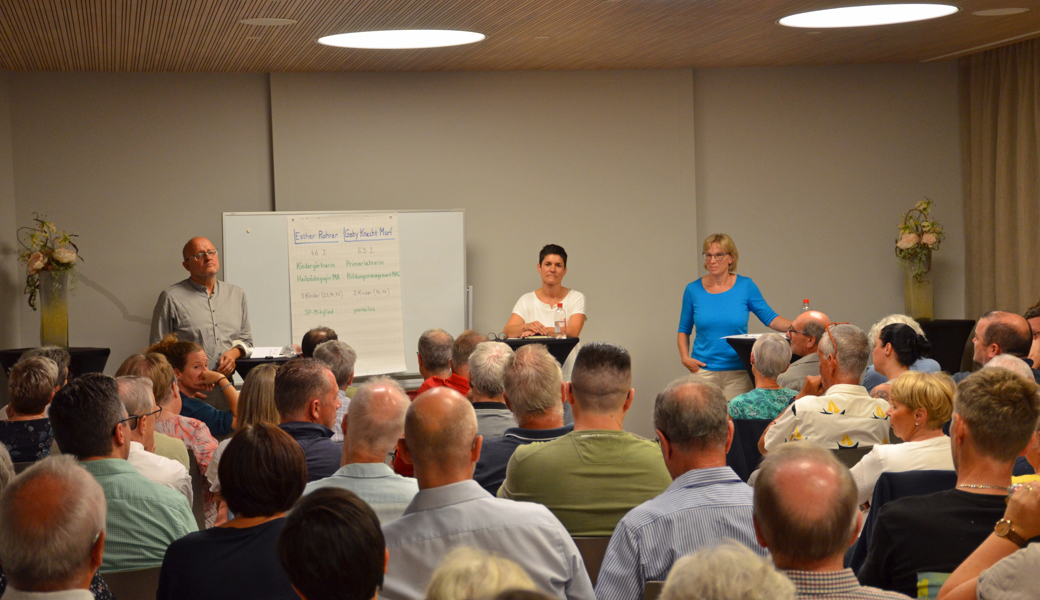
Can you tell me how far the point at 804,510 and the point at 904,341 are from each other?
283 centimetres

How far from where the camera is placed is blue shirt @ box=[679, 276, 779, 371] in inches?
254

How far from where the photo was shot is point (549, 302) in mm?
6734

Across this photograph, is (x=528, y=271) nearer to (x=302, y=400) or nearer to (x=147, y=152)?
(x=147, y=152)

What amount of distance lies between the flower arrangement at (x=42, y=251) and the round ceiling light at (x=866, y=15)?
15.4ft

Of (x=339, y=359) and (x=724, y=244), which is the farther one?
(x=724, y=244)

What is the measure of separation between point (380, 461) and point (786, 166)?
5629 millimetres

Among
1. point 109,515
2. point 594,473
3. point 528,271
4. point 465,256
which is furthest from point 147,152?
point 594,473

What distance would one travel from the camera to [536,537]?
6.61 feet

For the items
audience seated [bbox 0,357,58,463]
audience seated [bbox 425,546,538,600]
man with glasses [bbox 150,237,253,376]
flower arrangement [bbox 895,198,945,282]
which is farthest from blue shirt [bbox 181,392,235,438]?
flower arrangement [bbox 895,198,945,282]

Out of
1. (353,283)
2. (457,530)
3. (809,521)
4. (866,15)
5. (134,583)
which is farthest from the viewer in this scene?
(353,283)

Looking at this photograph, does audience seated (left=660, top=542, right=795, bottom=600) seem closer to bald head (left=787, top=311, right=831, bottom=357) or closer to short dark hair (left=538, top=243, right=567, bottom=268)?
bald head (left=787, top=311, right=831, bottom=357)

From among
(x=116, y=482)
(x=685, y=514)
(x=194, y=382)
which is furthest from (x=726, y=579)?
(x=194, y=382)

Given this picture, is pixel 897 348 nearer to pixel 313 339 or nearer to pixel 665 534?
pixel 665 534

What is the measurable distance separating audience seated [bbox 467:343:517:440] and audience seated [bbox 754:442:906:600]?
1928mm
